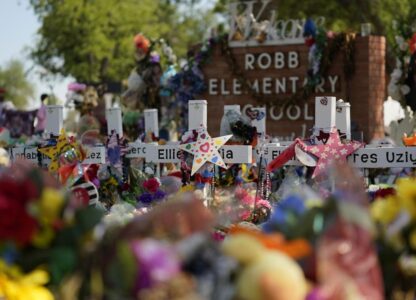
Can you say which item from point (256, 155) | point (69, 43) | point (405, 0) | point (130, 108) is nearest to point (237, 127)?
point (256, 155)

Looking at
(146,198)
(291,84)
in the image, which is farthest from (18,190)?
(291,84)

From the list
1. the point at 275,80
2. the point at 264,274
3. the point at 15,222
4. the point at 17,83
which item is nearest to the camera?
the point at 264,274

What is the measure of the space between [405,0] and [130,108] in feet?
33.0

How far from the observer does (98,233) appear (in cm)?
369

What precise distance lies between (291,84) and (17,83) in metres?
60.2

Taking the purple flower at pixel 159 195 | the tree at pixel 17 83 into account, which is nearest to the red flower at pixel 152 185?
the purple flower at pixel 159 195

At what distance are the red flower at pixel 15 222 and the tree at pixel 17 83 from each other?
239ft

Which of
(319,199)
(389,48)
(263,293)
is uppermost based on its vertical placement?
(389,48)

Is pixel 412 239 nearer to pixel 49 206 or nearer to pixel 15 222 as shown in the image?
pixel 49 206

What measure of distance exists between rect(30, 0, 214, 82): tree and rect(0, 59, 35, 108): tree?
35.7 meters

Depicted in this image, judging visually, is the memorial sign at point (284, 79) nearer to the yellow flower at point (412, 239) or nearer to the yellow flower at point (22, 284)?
the yellow flower at point (412, 239)

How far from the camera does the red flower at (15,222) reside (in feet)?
10.9

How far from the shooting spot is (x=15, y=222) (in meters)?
3.35

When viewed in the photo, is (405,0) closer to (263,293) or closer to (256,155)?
(256,155)
